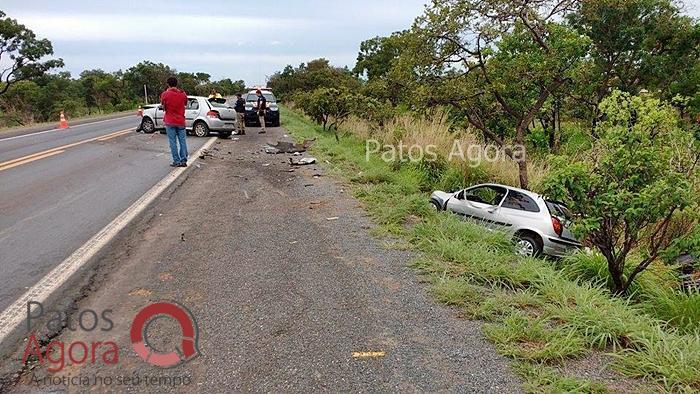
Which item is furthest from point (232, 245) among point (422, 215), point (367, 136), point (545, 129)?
point (545, 129)

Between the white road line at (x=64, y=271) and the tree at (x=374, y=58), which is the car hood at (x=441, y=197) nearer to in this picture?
the white road line at (x=64, y=271)

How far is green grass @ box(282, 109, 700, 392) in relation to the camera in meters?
2.80

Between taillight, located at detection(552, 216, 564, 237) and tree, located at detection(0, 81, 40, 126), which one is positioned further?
tree, located at detection(0, 81, 40, 126)

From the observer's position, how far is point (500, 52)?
10.4 meters

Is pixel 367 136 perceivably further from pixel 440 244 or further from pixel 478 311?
pixel 478 311

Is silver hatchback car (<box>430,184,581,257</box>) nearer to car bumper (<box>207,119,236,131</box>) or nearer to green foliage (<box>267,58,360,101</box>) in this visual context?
car bumper (<box>207,119,236,131</box>)

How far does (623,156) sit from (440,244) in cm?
207

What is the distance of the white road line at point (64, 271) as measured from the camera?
338cm

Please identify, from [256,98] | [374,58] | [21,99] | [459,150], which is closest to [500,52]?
[459,150]

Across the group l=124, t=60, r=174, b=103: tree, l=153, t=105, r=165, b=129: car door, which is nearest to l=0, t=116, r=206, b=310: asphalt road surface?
l=153, t=105, r=165, b=129: car door

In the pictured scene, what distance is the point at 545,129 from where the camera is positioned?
20266 mm

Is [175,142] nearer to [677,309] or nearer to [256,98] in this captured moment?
[677,309]

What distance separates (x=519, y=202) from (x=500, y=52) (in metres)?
3.87

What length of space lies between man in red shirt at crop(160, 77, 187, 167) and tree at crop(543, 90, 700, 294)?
789 centimetres
